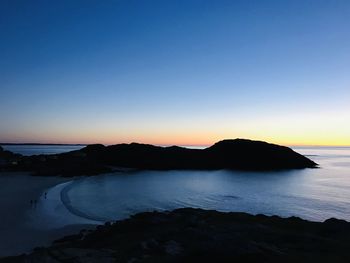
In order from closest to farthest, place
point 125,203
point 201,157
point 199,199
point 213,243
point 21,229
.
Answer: point 213,243 < point 21,229 < point 125,203 < point 199,199 < point 201,157

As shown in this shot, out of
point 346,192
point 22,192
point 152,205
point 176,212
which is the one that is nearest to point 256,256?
point 176,212

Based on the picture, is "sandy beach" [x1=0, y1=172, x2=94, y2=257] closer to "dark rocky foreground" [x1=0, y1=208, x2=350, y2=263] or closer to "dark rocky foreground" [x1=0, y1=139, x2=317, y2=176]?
"dark rocky foreground" [x1=0, y1=208, x2=350, y2=263]

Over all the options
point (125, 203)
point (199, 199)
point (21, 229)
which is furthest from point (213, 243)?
point (199, 199)

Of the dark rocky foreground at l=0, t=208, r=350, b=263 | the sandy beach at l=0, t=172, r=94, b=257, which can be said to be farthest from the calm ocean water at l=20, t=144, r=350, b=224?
the dark rocky foreground at l=0, t=208, r=350, b=263

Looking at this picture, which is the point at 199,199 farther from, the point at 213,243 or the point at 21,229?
the point at 213,243

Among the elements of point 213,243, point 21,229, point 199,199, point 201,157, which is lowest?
point 21,229

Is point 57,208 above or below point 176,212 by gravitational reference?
below

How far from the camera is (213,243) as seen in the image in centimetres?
1670

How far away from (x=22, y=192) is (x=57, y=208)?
1284 centimetres

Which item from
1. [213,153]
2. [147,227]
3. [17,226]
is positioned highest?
[213,153]

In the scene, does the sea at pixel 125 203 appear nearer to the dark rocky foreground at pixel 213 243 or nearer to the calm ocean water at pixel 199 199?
the calm ocean water at pixel 199 199

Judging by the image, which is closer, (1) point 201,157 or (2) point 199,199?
(2) point 199,199

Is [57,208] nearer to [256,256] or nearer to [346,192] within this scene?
[256,256]

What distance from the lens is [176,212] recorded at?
25.5 metres
